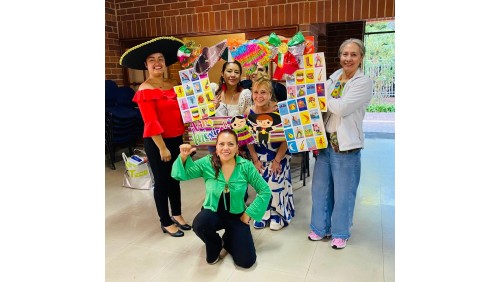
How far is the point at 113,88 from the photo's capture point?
4887 millimetres

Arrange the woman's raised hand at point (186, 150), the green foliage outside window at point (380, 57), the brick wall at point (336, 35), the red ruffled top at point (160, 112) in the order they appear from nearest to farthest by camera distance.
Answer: the woman's raised hand at point (186, 150) < the red ruffled top at point (160, 112) < the brick wall at point (336, 35) < the green foliage outside window at point (380, 57)

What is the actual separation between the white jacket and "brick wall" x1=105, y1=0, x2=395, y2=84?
1.99 m

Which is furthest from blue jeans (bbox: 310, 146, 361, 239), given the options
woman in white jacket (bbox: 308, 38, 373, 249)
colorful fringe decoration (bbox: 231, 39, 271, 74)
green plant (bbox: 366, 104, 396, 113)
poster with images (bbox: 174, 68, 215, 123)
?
green plant (bbox: 366, 104, 396, 113)

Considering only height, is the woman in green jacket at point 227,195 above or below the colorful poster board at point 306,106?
below

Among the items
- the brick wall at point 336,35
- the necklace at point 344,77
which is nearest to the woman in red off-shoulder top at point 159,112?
the necklace at point 344,77

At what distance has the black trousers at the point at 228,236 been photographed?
2160mm

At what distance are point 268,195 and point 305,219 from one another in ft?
3.05

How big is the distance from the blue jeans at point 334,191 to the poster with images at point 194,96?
35.9 inches

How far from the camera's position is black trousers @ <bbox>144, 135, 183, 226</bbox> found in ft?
8.16

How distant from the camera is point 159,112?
2.44 metres

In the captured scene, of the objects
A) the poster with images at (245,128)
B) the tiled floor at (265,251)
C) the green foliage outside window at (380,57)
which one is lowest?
the tiled floor at (265,251)

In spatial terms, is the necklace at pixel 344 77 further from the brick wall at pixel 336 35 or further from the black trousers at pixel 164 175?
the brick wall at pixel 336 35

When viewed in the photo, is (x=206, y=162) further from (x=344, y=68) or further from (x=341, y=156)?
(x=344, y=68)

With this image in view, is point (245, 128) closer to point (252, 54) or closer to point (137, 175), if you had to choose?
point (252, 54)
